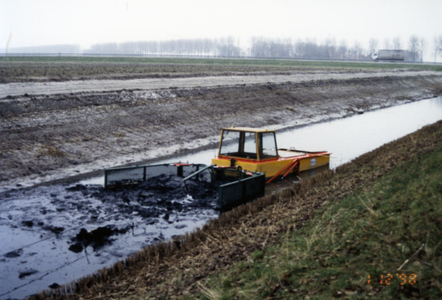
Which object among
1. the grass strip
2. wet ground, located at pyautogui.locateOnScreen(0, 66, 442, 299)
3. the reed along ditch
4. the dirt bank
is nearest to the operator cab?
the reed along ditch

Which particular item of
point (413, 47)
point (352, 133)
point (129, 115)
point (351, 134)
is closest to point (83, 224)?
point (129, 115)

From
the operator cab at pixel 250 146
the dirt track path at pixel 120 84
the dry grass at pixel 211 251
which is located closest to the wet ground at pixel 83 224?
the dry grass at pixel 211 251

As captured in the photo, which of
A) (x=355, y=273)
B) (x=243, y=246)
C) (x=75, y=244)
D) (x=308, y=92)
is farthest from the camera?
(x=308, y=92)

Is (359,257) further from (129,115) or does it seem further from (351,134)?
(351,134)

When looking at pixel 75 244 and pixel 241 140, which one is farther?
pixel 241 140

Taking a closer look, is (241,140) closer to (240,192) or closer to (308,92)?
(240,192)

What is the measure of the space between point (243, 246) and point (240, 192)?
4183mm

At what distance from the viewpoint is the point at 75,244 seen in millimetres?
9344

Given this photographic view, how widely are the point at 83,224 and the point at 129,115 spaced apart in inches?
556

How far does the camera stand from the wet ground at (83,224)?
27.3 feet

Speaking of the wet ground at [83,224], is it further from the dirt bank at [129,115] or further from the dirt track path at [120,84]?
the dirt track path at [120,84]

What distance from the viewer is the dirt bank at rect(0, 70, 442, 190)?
17.3 meters

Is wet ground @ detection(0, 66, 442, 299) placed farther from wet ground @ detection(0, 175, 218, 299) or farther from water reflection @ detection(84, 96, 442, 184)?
water reflection @ detection(84, 96, 442, 184)

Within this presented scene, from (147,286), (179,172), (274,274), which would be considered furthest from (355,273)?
(179,172)
